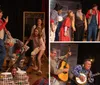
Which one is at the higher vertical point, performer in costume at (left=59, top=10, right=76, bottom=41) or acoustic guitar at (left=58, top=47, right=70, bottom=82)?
performer in costume at (left=59, top=10, right=76, bottom=41)

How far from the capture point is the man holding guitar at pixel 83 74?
142cm

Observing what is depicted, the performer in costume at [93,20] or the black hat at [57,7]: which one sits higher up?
the black hat at [57,7]

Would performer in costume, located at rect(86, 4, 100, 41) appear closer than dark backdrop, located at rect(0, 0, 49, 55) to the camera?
No

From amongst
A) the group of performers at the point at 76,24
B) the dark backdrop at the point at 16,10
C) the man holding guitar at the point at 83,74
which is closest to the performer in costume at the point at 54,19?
the group of performers at the point at 76,24

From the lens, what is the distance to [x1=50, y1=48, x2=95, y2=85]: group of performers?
1.38 m

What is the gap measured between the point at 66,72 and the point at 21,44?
0.31 meters

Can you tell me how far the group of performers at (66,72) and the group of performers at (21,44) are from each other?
88mm

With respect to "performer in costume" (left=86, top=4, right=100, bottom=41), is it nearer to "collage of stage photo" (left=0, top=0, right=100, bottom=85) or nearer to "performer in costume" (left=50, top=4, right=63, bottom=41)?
"collage of stage photo" (left=0, top=0, right=100, bottom=85)

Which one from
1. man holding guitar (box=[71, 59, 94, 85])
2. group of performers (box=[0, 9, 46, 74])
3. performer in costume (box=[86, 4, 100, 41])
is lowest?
man holding guitar (box=[71, 59, 94, 85])

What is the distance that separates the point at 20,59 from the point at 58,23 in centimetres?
30

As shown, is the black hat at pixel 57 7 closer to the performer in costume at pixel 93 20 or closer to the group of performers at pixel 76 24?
the group of performers at pixel 76 24

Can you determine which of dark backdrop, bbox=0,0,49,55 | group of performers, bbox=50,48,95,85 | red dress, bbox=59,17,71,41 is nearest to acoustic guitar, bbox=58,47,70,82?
group of performers, bbox=50,48,95,85

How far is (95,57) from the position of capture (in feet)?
4.75

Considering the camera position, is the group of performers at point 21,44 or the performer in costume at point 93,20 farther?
the performer in costume at point 93,20
